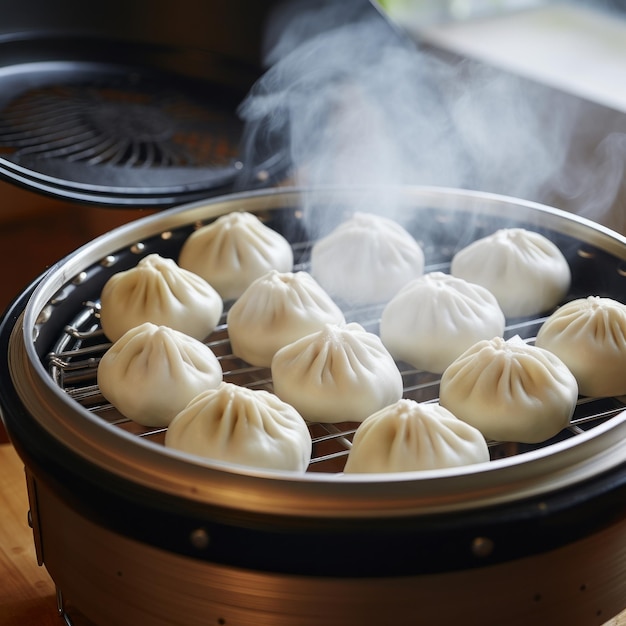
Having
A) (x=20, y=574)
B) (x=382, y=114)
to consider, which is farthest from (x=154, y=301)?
(x=382, y=114)

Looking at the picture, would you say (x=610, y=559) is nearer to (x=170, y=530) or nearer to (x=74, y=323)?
(x=170, y=530)

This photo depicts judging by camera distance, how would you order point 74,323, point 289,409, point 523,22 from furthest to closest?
1. point 523,22
2. point 74,323
3. point 289,409

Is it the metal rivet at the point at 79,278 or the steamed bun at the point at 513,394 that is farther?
the metal rivet at the point at 79,278

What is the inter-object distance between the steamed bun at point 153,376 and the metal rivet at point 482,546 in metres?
0.57

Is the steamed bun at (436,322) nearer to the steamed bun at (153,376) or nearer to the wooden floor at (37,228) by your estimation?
the steamed bun at (153,376)

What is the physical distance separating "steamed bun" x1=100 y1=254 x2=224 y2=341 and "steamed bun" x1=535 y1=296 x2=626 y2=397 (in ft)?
2.01

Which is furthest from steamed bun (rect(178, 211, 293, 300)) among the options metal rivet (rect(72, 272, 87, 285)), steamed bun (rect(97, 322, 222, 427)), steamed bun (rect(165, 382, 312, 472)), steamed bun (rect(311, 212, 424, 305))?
steamed bun (rect(165, 382, 312, 472))

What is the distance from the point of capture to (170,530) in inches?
40.1

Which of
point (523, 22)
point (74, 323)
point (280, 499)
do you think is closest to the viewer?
point (280, 499)

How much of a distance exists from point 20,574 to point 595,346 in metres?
1.00

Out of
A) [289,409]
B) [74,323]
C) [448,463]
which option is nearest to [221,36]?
[74,323]

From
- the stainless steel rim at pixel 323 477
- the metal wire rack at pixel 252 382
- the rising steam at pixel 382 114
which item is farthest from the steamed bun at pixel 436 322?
the rising steam at pixel 382 114

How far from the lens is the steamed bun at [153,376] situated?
1394 millimetres

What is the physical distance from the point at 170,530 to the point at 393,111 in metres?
1.43
